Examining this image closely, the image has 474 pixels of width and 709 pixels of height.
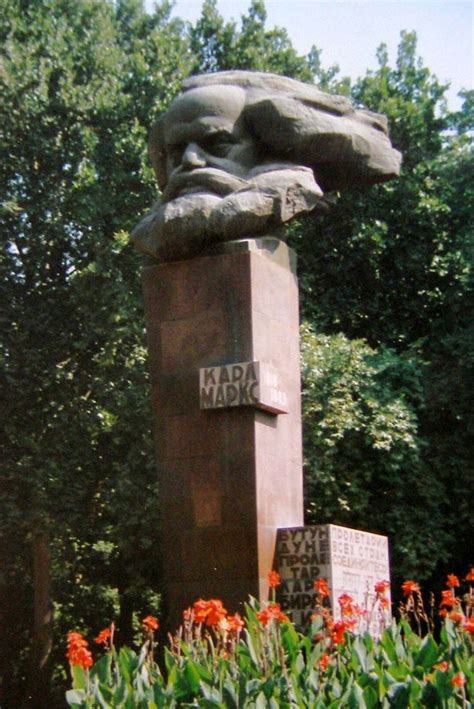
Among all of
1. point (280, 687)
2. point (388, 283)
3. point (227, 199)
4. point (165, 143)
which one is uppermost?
point (388, 283)

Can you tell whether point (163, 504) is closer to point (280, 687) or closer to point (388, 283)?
point (280, 687)

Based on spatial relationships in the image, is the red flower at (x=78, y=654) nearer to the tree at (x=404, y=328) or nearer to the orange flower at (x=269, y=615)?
the orange flower at (x=269, y=615)

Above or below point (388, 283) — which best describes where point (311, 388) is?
below

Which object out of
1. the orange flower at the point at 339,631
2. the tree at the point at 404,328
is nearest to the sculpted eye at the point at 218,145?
the orange flower at the point at 339,631

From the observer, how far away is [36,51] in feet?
59.6

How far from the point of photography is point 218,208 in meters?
9.10

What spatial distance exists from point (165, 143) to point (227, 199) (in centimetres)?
124

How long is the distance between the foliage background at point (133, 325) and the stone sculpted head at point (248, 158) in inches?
242

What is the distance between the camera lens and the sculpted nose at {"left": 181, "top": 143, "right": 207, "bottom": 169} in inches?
374

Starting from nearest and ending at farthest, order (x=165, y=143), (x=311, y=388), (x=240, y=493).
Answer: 1. (x=240, y=493)
2. (x=165, y=143)
3. (x=311, y=388)

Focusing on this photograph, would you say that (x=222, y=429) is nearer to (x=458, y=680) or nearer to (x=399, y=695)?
(x=399, y=695)

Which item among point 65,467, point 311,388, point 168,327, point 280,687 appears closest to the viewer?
point 280,687

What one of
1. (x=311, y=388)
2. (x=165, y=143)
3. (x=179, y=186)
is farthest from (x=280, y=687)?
(x=311, y=388)

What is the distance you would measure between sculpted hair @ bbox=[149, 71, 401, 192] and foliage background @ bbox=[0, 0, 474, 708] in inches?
235
